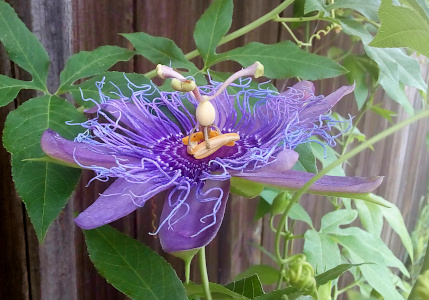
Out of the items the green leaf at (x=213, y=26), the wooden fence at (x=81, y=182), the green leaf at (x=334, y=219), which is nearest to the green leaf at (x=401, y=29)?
the green leaf at (x=213, y=26)

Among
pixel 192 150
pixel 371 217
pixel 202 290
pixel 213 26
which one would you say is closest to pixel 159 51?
pixel 213 26

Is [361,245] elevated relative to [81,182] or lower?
lower

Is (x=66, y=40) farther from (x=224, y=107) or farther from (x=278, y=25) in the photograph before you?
(x=278, y=25)

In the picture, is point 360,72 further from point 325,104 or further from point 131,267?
point 131,267

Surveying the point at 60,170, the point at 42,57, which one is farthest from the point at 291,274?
the point at 42,57

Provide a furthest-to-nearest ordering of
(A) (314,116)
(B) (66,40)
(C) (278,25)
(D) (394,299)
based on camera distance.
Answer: (C) (278,25) → (D) (394,299) → (B) (66,40) → (A) (314,116)

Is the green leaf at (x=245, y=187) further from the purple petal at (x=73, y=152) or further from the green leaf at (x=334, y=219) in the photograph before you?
the green leaf at (x=334, y=219)
